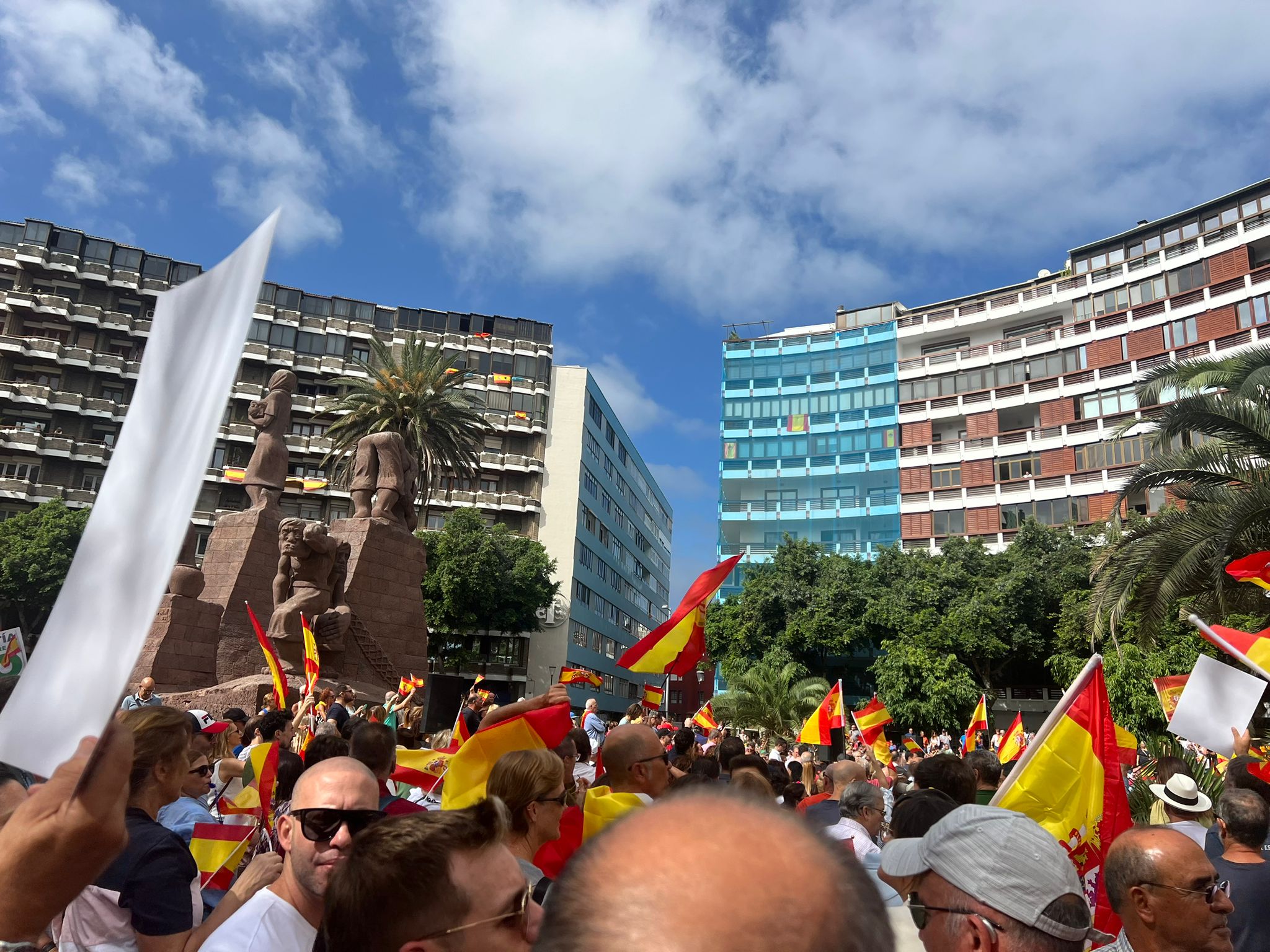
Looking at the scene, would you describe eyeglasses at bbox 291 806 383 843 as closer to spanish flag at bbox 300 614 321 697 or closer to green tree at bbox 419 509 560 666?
spanish flag at bbox 300 614 321 697

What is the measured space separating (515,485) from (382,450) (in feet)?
124

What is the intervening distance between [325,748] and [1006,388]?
164 feet

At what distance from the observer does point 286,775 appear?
4.79 metres

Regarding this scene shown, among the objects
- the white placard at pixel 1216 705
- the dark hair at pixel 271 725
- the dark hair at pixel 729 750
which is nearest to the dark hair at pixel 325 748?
the dark hair at pixel 271 725

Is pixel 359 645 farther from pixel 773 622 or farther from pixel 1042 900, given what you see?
pixel 773 622

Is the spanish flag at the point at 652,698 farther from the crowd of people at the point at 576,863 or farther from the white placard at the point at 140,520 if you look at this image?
the white placard at the point at 140,520

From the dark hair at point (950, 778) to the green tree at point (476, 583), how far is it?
4212 cm

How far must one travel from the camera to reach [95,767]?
111 cm

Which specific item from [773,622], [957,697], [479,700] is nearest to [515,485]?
[773,622]

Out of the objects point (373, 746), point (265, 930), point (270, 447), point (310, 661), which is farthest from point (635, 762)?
point (270, 447)

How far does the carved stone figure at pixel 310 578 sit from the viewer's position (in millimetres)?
17281

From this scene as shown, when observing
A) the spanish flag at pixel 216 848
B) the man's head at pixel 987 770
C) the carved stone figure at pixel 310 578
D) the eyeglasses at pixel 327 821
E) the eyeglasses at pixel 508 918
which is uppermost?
the carved stone figure at pixel 310 578

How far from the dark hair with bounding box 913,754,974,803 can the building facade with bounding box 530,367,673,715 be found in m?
43.0

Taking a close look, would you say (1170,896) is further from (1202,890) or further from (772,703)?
(772,703)
